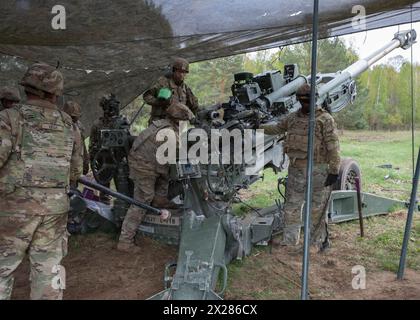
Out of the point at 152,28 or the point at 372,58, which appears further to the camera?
the point at 372,58

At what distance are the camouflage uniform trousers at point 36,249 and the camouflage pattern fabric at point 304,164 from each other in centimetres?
255

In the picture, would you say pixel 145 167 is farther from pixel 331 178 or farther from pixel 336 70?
pixel 336 70

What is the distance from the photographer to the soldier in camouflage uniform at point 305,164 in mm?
4570

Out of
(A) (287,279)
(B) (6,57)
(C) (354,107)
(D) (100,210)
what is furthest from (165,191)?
(C) (354,107)

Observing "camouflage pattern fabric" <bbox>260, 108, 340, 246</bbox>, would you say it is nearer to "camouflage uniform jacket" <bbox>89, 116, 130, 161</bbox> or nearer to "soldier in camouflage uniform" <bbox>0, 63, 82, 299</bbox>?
"camouflage uniform jacket" <bbox>89, 116, 130, 161</bbox>

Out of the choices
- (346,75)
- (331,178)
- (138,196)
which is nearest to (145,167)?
(138,196)

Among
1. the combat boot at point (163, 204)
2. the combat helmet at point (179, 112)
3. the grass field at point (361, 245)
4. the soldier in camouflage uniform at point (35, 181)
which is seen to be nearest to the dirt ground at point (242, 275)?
the grass field at point (361, 245)

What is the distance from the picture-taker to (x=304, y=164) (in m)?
4.77

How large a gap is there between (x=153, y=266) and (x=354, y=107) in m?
24.4

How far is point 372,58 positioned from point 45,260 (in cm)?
583

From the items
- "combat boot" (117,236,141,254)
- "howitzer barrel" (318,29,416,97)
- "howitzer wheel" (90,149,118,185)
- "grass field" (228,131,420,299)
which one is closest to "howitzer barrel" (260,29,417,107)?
"howitzer barrel" (318,29,416,97)

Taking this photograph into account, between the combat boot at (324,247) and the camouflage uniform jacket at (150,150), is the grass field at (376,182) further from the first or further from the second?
the camouflage uniform jacket at (150,150)

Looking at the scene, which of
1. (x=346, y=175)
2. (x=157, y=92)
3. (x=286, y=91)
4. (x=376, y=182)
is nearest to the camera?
(x=157, y=92)
